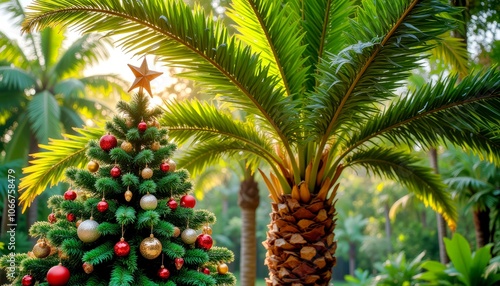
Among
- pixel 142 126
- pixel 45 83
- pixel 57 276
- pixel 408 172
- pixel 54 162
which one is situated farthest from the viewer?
pixel 45 83

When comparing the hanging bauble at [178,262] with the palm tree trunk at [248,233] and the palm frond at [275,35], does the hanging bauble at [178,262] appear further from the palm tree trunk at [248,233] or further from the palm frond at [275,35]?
the palm tree trunk at [248,233]

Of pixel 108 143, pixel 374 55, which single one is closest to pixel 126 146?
pixel 108 143

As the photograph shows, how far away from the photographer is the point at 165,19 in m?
2.88

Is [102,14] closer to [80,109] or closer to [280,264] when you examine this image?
[280,264]

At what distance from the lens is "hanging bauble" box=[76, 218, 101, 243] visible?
2615 mm

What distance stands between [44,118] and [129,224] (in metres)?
7.15

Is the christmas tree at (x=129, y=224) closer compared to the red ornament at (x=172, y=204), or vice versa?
the christmas tree at (x=129, y=224)

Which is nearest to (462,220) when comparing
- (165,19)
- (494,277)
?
(494,277)

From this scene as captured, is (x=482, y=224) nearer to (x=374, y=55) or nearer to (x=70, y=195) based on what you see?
(x=374, y=55)

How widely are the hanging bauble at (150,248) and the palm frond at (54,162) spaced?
137 cm

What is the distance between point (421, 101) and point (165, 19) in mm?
2272

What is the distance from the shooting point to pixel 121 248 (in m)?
2.57

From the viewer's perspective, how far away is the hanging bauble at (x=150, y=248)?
8.59 ft

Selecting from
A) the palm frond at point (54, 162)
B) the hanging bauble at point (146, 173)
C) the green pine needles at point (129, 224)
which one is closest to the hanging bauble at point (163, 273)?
the green pine needles at point (129, 224)
